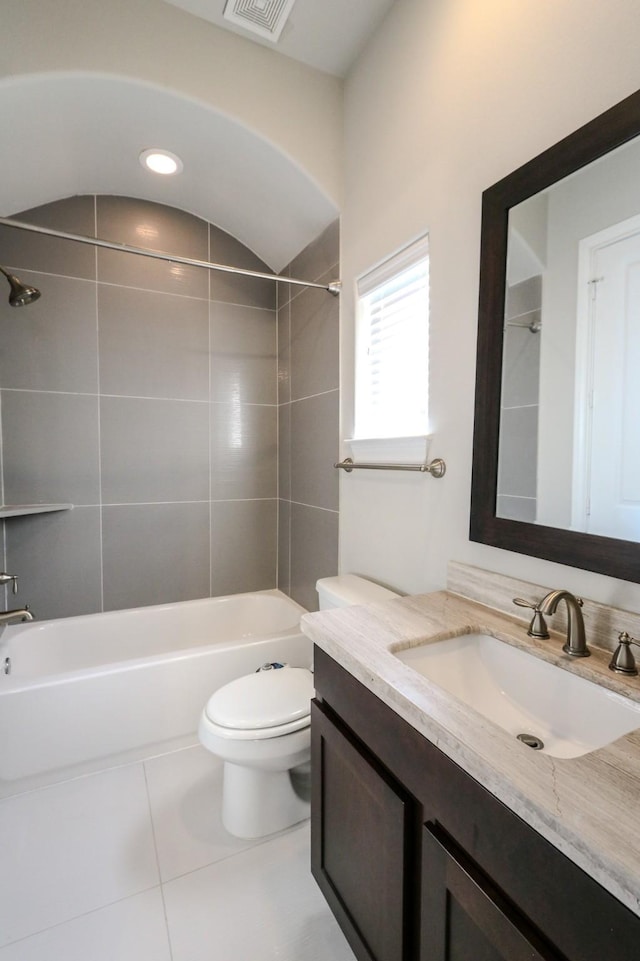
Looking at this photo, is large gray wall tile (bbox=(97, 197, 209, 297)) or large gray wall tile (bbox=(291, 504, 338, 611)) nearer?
large gray wall tile (bbox=(291, 504, 338, 611))

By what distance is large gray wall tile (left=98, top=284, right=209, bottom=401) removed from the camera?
7.31 feet

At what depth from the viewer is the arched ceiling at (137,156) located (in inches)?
59.9

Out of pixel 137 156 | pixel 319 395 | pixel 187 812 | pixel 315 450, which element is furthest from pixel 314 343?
pixel 187 812

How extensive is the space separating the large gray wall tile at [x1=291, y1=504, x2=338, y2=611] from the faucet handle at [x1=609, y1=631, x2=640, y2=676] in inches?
51.8

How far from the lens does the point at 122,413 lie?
2.28 m

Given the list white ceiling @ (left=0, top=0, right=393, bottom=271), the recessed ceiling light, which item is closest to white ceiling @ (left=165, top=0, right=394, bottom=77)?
white ceiling @ (left=0, top=0, right=393, bottom=271)

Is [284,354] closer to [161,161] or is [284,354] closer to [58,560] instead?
[161,161]

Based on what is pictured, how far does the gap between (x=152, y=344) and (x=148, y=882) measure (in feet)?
7.47

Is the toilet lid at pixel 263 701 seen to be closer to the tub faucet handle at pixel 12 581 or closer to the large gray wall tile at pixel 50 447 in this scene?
the tub faucet handle at pixel 12 581

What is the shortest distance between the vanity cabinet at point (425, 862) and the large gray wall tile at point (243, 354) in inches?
73.5

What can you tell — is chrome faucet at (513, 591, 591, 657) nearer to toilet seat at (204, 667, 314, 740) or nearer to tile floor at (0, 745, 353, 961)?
toilet seat at (204, 667, 314, 740)

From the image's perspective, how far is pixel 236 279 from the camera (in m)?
2.52

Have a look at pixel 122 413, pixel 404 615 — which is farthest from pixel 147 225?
pixel 404 615

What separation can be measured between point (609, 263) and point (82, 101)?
1.90 meters
